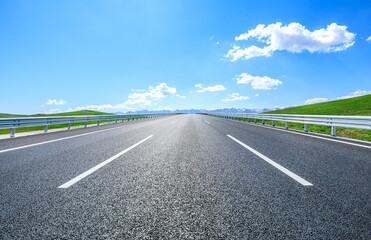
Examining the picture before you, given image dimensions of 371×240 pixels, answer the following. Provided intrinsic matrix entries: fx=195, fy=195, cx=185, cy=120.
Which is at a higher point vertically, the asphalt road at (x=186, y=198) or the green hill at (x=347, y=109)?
the green hill at (x=347, y=109)

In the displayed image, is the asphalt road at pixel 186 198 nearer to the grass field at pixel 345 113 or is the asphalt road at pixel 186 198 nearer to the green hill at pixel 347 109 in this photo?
the grass field at pixel 345 113

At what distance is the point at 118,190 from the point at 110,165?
146 cm

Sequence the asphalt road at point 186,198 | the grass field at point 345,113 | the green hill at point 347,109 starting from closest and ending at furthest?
1. the asphalt road at point 186,198
2. the grass field at point 345,113
3. the green hill at point 347,109

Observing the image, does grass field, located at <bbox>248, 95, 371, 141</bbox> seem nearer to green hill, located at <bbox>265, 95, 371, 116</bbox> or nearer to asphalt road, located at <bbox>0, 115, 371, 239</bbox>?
green hill, located at <bbox>265, 95, 371, 116</bbox>

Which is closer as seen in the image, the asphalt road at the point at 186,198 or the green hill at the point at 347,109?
the asphalt road at the point at 186,198

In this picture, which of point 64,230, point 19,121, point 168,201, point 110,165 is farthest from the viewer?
point 19,121

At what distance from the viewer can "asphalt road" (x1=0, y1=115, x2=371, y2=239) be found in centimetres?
191

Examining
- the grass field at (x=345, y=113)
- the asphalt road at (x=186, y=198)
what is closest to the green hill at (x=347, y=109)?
the grass field at (x=345, y=113)

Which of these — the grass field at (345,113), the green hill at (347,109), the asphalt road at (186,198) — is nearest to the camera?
the asphalt road at (186,198)

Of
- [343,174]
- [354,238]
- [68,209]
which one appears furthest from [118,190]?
[343,174]

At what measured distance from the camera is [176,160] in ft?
15.2

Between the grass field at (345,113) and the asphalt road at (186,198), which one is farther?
the grass field at (345,113)

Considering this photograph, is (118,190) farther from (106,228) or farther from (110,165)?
(110,165)

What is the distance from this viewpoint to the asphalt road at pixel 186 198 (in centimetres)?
191
